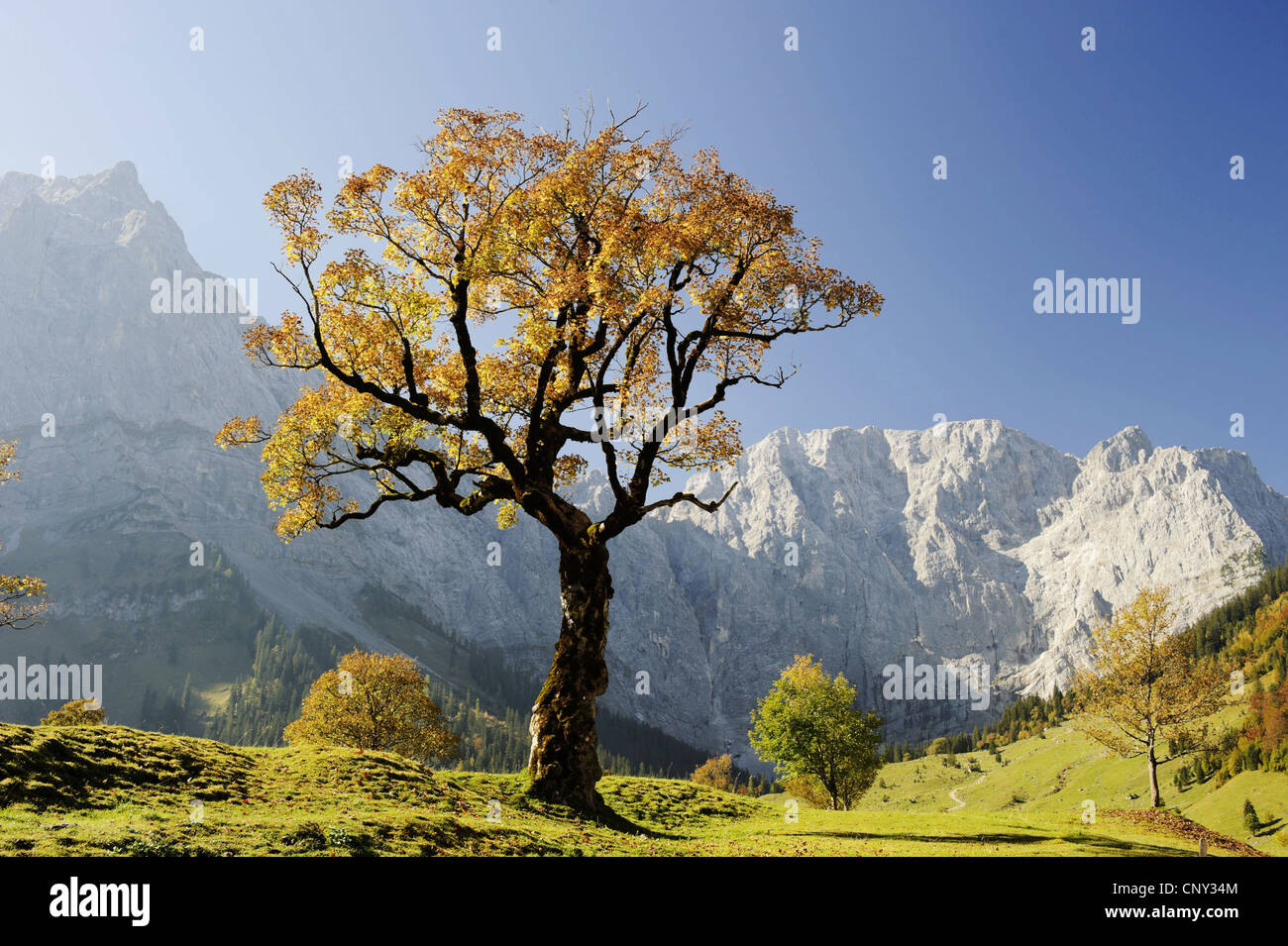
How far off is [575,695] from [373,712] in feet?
158

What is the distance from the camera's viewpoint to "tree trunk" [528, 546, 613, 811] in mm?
26688

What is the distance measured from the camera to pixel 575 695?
27.5m

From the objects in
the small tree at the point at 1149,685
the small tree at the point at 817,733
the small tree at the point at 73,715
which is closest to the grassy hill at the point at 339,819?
the small tree at the point at 1149,685

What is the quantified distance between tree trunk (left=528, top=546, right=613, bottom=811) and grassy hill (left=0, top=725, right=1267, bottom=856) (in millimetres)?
1375

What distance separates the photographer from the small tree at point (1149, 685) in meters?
50.1

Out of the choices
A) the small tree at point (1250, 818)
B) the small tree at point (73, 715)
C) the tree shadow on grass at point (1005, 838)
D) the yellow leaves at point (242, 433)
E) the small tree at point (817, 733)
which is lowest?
the small tree at point (1250, 818)

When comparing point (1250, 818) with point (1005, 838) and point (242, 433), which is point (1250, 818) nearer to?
point (1005, 838)

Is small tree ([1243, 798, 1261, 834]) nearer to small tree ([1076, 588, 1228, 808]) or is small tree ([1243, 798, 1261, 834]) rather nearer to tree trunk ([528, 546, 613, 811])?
small tree ([1076, 588, 1228, 808])

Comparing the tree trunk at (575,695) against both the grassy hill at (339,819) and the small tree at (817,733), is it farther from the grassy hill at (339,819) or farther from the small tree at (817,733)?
the small tree at (817,733)

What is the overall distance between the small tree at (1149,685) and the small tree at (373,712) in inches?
2228

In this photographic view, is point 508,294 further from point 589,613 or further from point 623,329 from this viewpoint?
point 589,613
